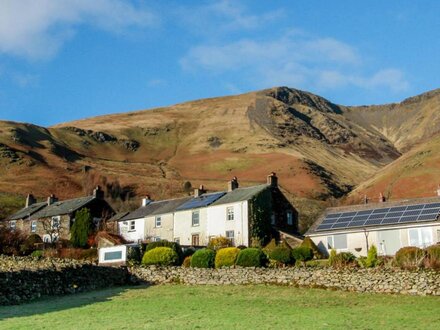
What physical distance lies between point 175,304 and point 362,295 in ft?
33.9

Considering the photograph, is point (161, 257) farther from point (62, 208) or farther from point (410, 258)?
point (62, 208)

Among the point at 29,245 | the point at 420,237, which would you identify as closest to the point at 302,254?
the point at 420,237

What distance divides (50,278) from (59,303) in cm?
455

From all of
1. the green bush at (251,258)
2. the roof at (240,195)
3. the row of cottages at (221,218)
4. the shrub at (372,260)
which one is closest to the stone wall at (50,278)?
the green bush at (251,258)

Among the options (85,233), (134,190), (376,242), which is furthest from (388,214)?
(134,190)

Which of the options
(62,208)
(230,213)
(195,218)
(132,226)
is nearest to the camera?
(230,213)

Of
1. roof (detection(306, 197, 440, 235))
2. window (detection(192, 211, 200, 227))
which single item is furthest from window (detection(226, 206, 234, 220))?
roof (detection(306, 197, 440, 235))

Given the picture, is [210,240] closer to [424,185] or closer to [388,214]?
[388,214]

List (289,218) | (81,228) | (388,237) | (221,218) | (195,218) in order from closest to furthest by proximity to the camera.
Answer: (388,237), (221,218), (195,218), (289,218), (81,228)

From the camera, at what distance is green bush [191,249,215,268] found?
137ft

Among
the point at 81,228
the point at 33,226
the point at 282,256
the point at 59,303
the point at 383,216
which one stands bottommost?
the point at 59,303

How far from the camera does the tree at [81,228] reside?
67250 mm

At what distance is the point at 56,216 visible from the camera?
7662cm

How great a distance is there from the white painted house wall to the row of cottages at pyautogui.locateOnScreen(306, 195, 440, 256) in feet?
30.0
